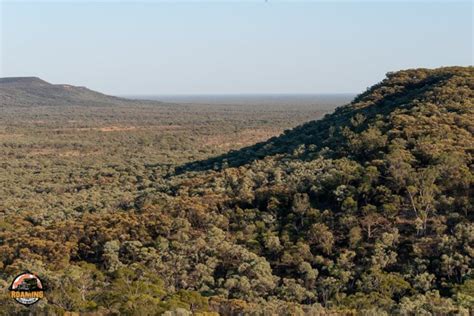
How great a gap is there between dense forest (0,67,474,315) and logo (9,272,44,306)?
1.14 ft


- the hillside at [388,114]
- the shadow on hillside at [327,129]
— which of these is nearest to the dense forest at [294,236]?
the hillside at [388,114]

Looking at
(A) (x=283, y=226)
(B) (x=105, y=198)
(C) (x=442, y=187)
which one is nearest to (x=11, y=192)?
(B) (x=105, y=198)

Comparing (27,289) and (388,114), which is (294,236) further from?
(388,114)

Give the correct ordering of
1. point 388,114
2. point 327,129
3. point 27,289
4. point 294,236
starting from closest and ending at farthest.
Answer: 1. point 27,289
2. point 294,236
3. point 388,114
4. point 327,129

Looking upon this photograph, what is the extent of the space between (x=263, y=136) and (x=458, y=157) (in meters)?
95.4

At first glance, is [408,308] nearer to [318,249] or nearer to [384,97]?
[318,249]

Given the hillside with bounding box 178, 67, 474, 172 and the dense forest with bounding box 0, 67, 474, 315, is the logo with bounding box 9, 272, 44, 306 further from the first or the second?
the hillside with bounding box 178, 67, 474, 172

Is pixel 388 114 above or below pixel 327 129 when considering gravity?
above

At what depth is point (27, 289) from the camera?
2273 centimetres

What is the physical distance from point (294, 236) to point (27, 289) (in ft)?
54.3

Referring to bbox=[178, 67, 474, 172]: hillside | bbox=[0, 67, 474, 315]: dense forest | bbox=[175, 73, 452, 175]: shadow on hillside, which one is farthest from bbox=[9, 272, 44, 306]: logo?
bbox=[175, 73, 452, 175]: shadow on hillside

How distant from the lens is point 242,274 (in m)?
29.6

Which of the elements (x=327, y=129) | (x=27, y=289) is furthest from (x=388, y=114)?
(x=27, y=289)

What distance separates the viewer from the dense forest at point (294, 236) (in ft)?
82.3
